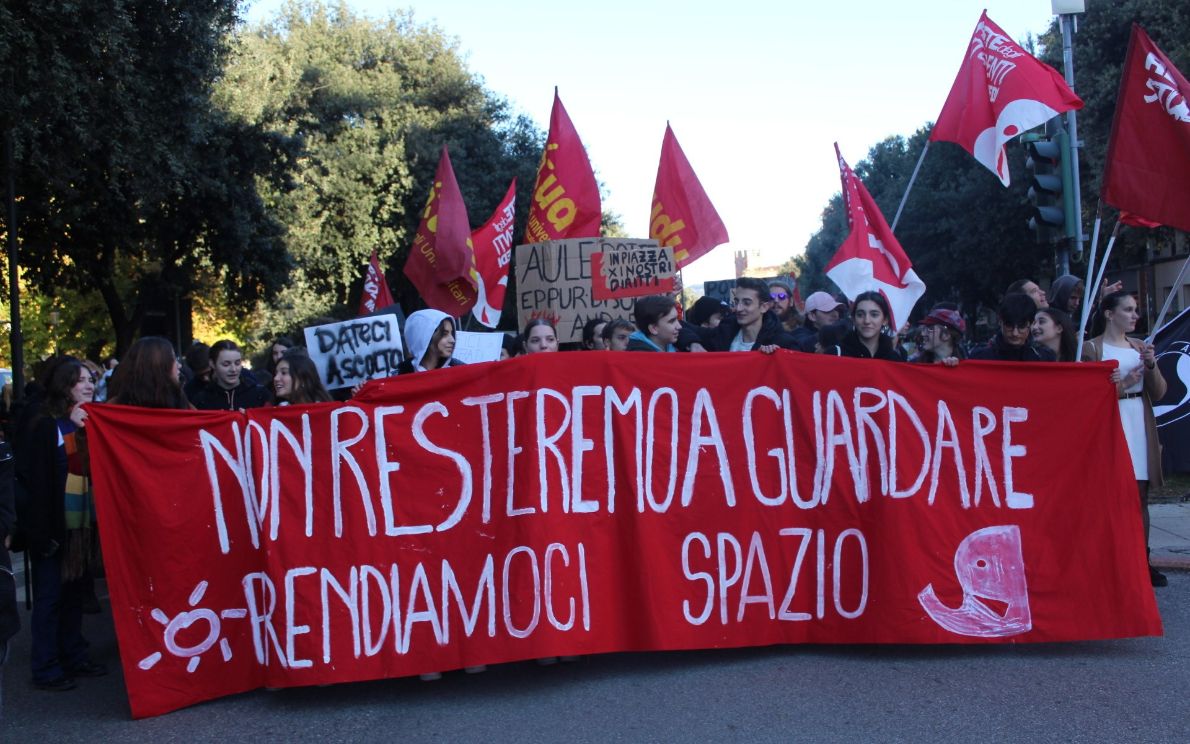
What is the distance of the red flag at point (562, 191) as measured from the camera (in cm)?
1070

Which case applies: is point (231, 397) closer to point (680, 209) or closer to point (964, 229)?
point (680, 209)

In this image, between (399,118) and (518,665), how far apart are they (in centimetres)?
2727

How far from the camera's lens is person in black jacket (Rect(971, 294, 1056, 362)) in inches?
251

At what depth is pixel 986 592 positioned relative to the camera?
545cm

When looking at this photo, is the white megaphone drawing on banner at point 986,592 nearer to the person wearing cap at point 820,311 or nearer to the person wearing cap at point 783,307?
the person wearing cap at point 820,311

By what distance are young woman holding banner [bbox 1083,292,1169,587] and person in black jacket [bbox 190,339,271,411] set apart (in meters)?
4.97

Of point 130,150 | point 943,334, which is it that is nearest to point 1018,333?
point 943,334

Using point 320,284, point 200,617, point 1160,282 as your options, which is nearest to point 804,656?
point 200,617

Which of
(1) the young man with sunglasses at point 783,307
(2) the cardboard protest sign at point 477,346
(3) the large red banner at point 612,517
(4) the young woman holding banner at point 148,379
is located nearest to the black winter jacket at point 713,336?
(2) the cardboard protest sign at point 477,346

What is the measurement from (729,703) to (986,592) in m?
1.43

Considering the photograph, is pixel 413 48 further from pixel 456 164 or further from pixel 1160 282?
pixel 1160 282

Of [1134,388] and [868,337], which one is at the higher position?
[868,337]

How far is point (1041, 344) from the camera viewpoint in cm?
659

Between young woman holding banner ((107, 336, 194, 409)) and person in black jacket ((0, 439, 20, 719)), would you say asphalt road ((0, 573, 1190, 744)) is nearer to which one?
person in black jacket ((0, 439, 20, 719))
